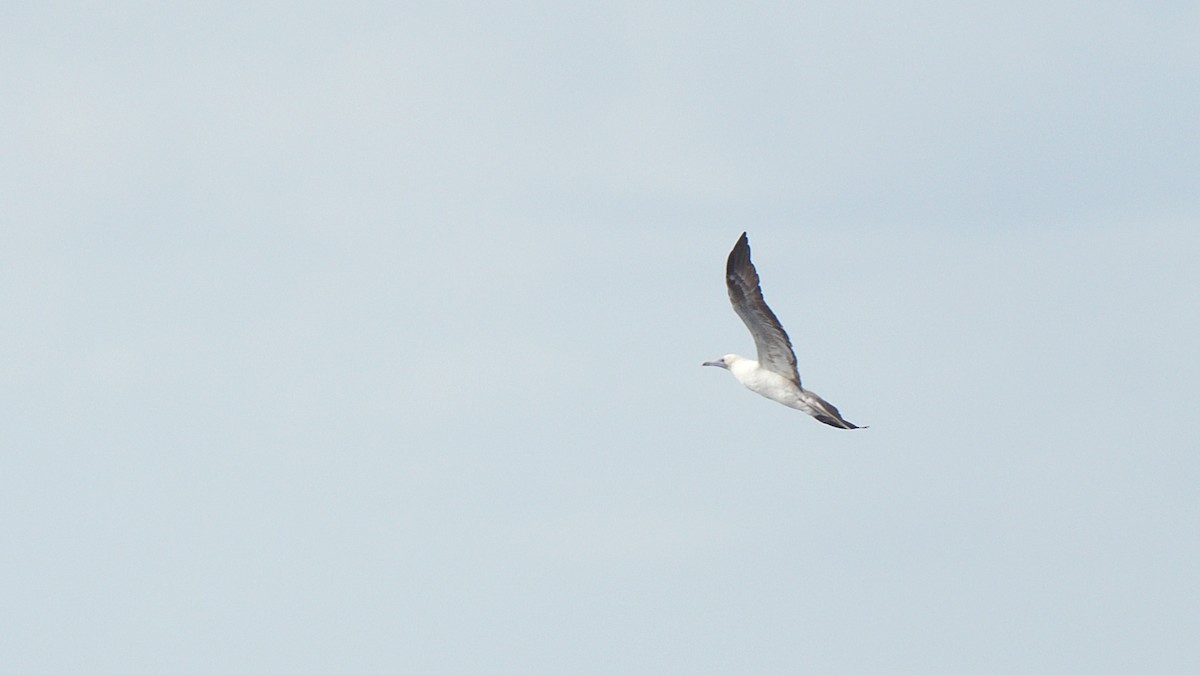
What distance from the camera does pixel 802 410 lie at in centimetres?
7100

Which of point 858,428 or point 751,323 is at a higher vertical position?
point 751,323

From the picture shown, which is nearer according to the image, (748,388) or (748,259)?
(748,259)

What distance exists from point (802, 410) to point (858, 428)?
437 centimetres

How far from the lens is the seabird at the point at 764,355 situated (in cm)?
6812

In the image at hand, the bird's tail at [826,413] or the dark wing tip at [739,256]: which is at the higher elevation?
the dark wing tip at [739,256]

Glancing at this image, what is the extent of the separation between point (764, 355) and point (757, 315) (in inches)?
99.9

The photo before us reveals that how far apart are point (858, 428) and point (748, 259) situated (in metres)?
6.47

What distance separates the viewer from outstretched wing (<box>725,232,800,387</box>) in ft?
223

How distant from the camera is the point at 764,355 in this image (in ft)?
235

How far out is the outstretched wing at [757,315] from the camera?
67.9 meters

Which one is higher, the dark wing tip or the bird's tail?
the dark wing tip

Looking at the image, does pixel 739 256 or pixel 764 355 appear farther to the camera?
pixel 764 355

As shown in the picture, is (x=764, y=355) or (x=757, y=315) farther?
(x=764, y=355)

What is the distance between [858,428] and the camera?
66875 millimetres
